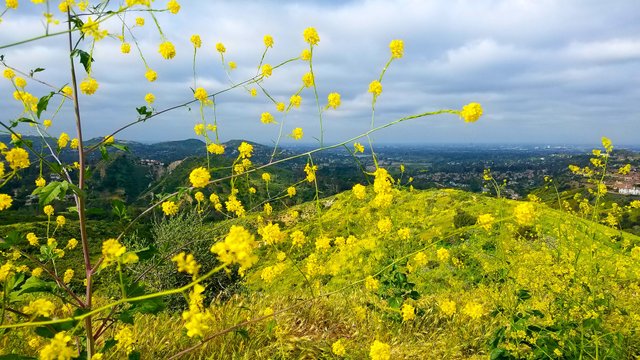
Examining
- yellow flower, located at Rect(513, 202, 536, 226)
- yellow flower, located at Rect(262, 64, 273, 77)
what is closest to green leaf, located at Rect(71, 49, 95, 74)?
yellow flower, located at Rect(262, 64, 273, 77)

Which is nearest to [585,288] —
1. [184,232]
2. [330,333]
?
[330,333]

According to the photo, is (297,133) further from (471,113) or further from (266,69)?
(471,113)

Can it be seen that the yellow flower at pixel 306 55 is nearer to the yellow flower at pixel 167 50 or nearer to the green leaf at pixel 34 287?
the yellow flower at pixel 167 50

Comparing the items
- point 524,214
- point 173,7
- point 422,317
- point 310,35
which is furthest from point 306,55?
point 422,317

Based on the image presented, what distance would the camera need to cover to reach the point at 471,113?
3047mm

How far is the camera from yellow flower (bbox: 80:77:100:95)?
13.2 ft

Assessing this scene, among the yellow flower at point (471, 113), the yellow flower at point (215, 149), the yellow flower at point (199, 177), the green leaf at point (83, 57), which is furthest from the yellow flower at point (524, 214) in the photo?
the green leaf at point (83, 57)

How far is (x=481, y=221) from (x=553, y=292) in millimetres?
2741

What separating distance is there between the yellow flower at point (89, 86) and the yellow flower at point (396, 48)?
3.12m

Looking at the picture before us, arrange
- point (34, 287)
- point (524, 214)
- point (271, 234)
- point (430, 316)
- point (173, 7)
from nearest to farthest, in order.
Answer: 1. point (34, 287)
2. point (524, 214)
3. point (271, 234)
4. point (173, 7)
5. point (430, 316)

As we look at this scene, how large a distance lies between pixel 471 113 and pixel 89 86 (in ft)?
12.3

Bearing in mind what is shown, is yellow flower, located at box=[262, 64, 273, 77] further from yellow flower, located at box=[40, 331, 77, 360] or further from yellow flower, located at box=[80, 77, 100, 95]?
yellow flower, located at box=[40, 331, 77, 360]

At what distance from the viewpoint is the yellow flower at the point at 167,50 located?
445cm

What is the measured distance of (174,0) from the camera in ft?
13.9
